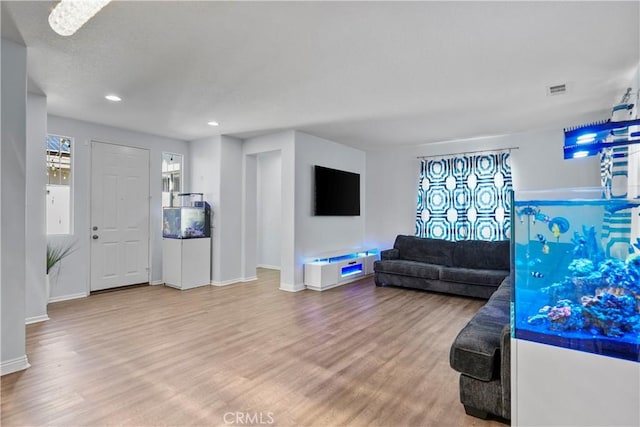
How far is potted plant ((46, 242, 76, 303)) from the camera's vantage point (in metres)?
4.60

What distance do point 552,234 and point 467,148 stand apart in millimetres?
4862

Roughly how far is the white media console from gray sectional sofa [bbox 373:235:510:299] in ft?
1.87

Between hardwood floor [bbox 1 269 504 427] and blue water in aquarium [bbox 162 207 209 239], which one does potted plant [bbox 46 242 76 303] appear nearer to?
hardwood floor [bbox 1 269 504 427]

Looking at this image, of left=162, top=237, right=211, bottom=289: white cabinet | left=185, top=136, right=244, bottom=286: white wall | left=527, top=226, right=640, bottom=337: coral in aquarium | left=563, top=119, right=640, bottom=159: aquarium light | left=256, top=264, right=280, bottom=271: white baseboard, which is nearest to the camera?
left=527, top=226, right=640, bottom=337: coral in aquarium

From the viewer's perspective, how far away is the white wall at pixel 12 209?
8.65 ft

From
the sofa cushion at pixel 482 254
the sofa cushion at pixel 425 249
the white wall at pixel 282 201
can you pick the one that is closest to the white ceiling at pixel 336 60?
the white wall at pixel 282 201

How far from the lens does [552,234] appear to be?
1733 millimetres

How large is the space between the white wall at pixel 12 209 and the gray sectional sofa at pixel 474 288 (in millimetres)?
3365

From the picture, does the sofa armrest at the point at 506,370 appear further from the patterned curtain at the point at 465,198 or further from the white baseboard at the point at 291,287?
the patterned curtain at the point at 465,198

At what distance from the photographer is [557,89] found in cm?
358

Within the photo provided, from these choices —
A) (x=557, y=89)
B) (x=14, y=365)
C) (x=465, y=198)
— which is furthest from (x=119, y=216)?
(x=557, y=89)

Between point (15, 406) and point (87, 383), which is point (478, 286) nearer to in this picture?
point (87, 383)

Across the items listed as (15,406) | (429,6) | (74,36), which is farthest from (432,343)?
(74,36)

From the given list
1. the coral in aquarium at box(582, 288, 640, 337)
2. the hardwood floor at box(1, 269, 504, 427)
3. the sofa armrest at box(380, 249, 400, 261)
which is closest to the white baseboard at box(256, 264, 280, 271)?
the sofa armrest at box(380, 249, 400, 261)
